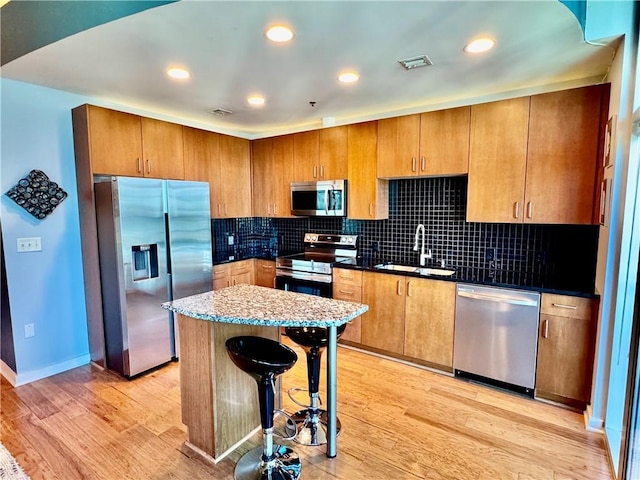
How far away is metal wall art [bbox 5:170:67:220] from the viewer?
9.02 feet

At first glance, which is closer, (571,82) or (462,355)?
(571,82)

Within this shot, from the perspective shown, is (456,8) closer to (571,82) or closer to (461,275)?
(571,82)

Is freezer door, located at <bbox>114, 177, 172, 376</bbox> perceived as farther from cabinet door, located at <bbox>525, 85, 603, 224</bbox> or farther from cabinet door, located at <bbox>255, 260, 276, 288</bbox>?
cabinet door, located at <bbox>525, 85, 603, 224</bbox>

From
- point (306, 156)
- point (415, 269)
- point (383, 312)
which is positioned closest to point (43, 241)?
Answer: point (306, 156)

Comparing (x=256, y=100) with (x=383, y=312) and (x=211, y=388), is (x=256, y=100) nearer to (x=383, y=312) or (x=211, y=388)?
(x=383, y=312)

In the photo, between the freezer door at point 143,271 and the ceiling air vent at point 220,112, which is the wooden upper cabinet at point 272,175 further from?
the freezer door at point 143,271

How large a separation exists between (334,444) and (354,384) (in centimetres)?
89

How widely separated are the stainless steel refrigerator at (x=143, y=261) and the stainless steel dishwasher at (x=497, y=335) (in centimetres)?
262

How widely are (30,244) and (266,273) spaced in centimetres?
233

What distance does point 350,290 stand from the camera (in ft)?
11.5

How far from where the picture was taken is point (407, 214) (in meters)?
3.69

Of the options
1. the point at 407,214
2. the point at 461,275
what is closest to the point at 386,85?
the point at 407,214

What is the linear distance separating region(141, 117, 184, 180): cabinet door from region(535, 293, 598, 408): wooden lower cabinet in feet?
11.9

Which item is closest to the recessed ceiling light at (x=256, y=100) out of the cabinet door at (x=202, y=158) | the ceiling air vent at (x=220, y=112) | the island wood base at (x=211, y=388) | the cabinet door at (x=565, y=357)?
the ceiling air vent at (x=220, y=112)
